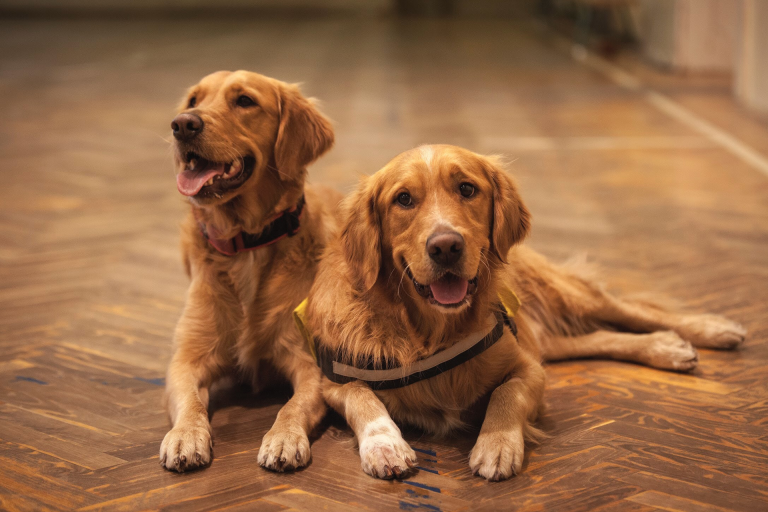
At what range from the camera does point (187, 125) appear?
9.26ft

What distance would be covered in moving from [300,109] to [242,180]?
41 cm

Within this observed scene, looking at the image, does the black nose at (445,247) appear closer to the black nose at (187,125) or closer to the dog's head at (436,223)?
the dog's head at (436,223)

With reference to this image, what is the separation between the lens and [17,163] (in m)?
6.73

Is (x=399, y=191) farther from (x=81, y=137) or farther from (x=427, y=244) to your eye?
(x=81, y=137)

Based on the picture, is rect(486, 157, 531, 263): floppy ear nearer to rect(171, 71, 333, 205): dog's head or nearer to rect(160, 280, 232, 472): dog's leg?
rect(171, 71, 333, 205): dog's head

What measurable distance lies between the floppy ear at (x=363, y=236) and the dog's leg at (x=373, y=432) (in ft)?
1.19

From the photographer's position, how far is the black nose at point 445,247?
2324mm

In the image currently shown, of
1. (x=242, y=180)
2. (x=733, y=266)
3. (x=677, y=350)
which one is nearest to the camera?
(x=242, y=180)

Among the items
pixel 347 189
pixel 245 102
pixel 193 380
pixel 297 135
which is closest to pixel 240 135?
pixel 245 102

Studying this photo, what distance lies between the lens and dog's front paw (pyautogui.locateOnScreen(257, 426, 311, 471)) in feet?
7.93

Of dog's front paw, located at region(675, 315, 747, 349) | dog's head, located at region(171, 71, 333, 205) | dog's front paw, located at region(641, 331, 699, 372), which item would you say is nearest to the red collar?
dog's head, located at region(171, 71, 333, 205)

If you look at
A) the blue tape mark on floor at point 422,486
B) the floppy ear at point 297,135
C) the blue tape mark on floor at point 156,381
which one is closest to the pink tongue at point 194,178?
the floppy ear at point 297,135

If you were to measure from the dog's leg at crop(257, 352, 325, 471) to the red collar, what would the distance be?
445 mm

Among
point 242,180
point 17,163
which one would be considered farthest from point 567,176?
point 17,163
